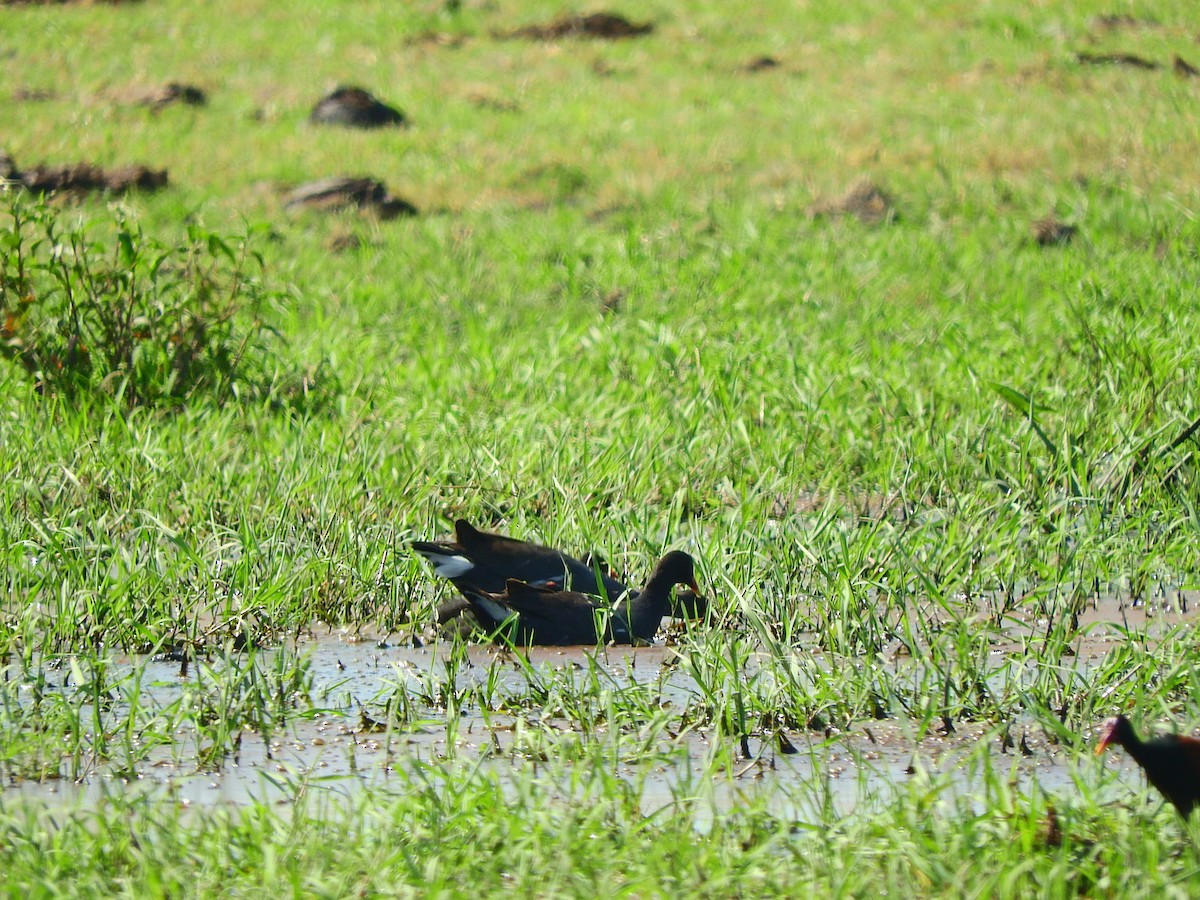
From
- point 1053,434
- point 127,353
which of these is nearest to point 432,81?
point 127,353

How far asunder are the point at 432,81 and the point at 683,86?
2.64m

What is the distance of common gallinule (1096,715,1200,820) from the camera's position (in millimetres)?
2754

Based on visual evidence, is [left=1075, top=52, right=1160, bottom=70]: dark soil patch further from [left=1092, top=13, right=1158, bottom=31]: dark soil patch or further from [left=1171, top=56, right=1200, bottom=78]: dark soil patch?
[left=1092, top=13, right=1158, bottom=31]: dark soil patch

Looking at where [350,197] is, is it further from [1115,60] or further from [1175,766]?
[1175,766]

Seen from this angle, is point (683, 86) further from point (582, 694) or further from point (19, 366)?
point (582, 694)

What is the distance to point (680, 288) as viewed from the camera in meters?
8.86

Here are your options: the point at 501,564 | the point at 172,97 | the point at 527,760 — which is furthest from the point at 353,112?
the point at 527,760

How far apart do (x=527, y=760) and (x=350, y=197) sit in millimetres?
8565

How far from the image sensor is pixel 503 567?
4406mm

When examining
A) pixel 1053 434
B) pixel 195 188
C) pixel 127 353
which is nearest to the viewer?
pixel 1053 434

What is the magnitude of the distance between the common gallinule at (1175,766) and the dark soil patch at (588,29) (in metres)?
16.5

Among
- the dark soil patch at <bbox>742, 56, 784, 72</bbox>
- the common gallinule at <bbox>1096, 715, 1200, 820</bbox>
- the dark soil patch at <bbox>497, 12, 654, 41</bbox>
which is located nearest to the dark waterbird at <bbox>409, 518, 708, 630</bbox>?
the common gallinule at <bbox>1096, 715, 1200, 820</bbox>

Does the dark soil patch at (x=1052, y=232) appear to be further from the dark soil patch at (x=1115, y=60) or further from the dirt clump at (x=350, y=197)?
the dark soil patch at (x=1115, y=60)

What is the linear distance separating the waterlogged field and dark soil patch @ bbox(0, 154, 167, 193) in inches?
2.3
